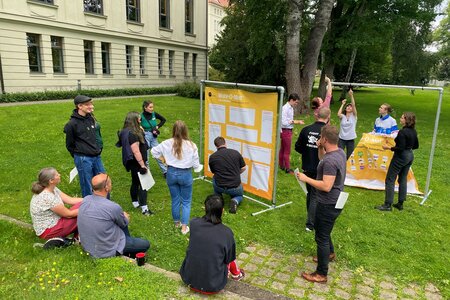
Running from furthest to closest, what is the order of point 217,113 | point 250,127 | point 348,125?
point 348,125 < point 217,113 < point 250,127

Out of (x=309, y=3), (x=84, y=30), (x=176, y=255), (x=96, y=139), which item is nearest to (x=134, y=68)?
(x=84, y=30)

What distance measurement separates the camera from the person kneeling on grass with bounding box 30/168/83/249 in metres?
4.51

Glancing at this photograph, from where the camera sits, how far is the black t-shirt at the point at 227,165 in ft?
20.2

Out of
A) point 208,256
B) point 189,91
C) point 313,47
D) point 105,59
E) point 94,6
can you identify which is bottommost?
point 208,256

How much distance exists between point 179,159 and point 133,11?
28.6 meters

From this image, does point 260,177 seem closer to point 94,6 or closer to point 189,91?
point 189,91

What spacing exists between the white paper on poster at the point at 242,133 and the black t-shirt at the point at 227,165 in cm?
49

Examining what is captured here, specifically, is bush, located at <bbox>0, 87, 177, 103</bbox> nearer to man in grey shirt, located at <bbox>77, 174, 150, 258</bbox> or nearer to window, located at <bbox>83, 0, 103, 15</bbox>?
window, located at <bbox>83, 0, 103, 15</bbox>

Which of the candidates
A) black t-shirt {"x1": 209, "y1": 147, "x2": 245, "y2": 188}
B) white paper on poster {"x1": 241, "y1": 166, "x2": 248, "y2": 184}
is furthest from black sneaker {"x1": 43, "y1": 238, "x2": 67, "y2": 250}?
white paper on poster {"x1": 241, "y1": 166, "x2": 248, "y2": 184}

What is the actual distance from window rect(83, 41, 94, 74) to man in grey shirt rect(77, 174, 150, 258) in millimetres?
24635

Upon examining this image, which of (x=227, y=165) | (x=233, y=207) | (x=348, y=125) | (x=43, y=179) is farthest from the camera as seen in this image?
(x=348, y=125)

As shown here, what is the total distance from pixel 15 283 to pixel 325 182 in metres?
3.60

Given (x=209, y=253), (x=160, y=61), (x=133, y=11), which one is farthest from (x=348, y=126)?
(x=160, y=61)

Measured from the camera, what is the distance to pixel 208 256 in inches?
142
